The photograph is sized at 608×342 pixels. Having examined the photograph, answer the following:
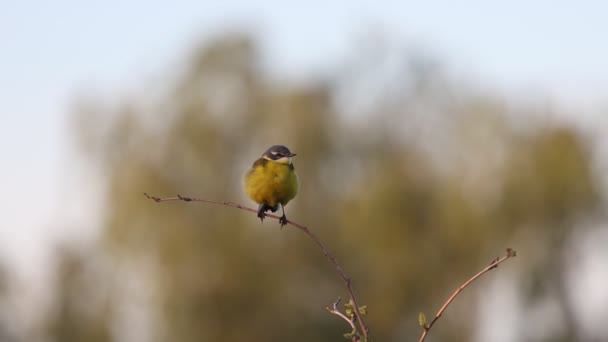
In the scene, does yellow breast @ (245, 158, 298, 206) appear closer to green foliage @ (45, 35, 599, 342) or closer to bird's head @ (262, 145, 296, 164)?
bird's head @ (262, 145, 296, 164)

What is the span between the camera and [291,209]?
2678 centimetres

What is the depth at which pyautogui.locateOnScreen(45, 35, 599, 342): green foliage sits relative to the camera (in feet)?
83.1

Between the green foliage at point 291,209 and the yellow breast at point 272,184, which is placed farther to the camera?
the green foliage at point 291,209

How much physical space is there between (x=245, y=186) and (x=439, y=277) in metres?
20.2

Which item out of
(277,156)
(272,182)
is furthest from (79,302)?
(272,182)

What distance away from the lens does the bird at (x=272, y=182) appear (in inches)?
237

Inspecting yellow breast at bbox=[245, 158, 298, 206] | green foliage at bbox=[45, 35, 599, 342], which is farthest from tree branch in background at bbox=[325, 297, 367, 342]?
green foliage at bbox=[45, 35, 599, 342]

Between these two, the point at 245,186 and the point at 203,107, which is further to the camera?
the point at 203,107

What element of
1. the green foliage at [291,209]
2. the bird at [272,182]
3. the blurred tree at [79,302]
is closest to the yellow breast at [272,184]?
the bird at [272,182]

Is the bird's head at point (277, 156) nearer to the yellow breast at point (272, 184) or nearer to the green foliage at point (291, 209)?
the yellow breast at point (272, 184)

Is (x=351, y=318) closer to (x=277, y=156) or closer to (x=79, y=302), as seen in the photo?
(x=277, y=156)

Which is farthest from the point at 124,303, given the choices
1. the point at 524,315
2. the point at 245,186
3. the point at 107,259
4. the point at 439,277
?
the point at 245,186

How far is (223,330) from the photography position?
1024 inches

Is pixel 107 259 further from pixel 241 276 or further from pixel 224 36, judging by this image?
pixel 224 36
